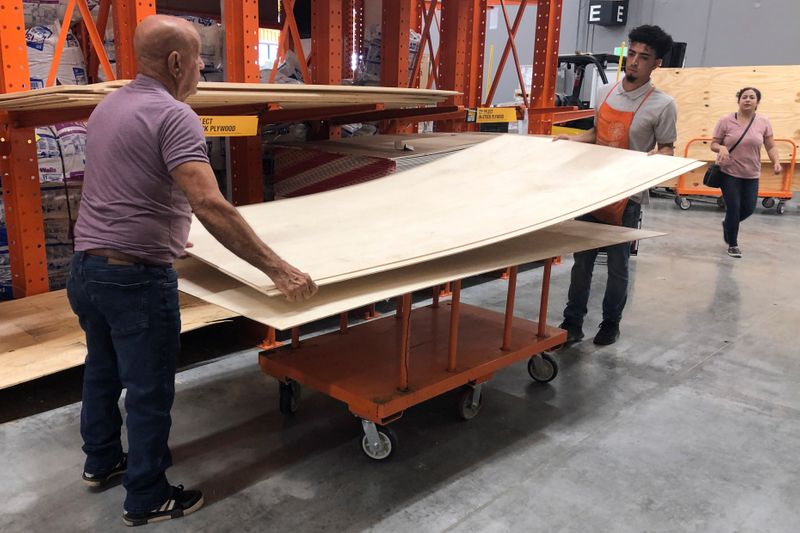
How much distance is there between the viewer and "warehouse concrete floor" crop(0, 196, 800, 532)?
8.11 feet

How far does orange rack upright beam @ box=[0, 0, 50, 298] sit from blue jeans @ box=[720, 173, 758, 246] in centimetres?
631

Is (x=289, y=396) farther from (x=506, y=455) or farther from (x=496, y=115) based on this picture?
(x=496, y=115)

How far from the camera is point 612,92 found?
165 inches

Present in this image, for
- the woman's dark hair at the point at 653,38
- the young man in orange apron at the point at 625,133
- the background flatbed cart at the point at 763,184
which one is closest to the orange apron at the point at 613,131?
the young man in orange apron at the point at 625,133

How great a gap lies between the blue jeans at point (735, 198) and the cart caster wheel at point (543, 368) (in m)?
4.28

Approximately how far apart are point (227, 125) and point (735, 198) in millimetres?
5630

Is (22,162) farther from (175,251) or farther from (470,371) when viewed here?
(470,371)

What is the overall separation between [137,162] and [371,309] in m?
2.92

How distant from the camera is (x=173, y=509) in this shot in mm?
2416

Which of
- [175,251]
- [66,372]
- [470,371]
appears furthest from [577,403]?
[66,372]

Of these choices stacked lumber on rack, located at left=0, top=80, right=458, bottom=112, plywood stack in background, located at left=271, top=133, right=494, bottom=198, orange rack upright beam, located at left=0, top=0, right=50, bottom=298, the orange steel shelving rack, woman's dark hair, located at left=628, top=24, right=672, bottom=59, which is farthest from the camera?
plywood stack in background, located at left=271, top=133, right=494, bottom=198

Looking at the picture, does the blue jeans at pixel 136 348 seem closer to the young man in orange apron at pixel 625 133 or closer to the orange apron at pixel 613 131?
the young man in orange apron at pixel 625 133

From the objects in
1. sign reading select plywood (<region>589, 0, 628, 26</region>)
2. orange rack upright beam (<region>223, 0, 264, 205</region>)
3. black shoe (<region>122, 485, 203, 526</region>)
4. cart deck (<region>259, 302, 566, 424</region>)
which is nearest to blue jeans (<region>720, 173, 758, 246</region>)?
cart deck (<region>259, 302, 566, 424</region>)

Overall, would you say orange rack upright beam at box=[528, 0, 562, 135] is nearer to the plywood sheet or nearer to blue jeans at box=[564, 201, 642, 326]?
the plywood sheet
